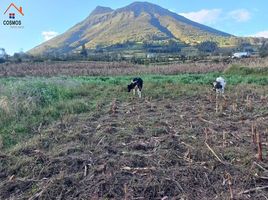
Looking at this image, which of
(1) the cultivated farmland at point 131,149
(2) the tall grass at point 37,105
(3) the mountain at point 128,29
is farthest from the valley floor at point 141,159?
(3) the mountain at point 128,29

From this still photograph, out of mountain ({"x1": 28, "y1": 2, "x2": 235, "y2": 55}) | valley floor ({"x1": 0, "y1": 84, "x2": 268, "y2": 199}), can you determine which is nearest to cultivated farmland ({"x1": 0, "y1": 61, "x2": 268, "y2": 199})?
valley floor ({"x1": 0, "y1": 84, "x2": 268, "y2": 199})

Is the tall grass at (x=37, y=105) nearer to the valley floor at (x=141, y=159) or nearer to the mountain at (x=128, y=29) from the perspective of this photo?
the valley floor at (x=141, y=159)

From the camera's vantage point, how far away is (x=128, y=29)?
121062 mm

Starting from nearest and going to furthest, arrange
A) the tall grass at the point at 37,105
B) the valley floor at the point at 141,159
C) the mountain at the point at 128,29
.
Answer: the valley floor at the point at 141,159
the tall grass at the point at 37,105
the mountain at the point at 128,29

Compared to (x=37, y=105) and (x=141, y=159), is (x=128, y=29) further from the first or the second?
(x=141, y=159)

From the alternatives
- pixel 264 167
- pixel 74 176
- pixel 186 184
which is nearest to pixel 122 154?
pixel 74 176

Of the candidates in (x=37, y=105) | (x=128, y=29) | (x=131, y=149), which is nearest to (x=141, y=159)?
(x=131, y=149)

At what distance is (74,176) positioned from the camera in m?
4.57

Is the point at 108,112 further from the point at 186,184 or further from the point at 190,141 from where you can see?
the point at 186,184

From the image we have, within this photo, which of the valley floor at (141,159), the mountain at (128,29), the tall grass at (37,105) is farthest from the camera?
the mountain at (128,29)

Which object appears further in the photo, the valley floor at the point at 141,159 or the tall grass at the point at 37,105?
the tall grass at the point at 37,105

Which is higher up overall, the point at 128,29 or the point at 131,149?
the point at 128,29

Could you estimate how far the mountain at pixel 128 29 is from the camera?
10810 cm

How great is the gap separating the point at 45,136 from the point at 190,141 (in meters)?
2.96
